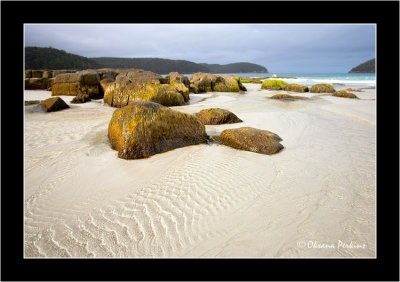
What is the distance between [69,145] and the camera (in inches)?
175

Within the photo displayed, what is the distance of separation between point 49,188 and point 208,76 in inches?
657

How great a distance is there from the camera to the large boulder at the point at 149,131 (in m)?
3.83

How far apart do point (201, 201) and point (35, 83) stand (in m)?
18.3

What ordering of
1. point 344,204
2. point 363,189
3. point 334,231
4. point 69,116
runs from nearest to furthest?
point 334,231 → point 344,204 → point 363,189 → point 69,116

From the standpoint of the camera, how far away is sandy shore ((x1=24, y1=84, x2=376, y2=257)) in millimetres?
1777

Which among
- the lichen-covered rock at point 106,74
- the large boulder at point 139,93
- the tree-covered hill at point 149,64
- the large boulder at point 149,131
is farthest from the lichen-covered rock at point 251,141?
the tree-covered hill at point 149,64

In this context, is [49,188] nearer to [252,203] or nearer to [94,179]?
[94,179]

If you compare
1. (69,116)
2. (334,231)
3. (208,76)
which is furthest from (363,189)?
(208,76)

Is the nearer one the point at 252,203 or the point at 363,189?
the point at 252,203

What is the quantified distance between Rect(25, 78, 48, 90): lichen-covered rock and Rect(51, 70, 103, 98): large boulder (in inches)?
184

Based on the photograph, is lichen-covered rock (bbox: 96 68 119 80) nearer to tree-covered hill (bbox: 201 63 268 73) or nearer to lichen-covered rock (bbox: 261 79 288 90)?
lichen-covered rock (bbox: 261 79 288 90)

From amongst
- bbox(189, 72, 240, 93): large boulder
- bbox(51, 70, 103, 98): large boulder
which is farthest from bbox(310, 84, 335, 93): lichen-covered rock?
bbox(51, 70, 103, 98): large boulder

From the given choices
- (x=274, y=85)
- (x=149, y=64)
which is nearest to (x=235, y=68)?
(x=149, y=64)

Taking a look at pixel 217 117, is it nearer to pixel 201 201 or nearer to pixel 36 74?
pixel 201 201
